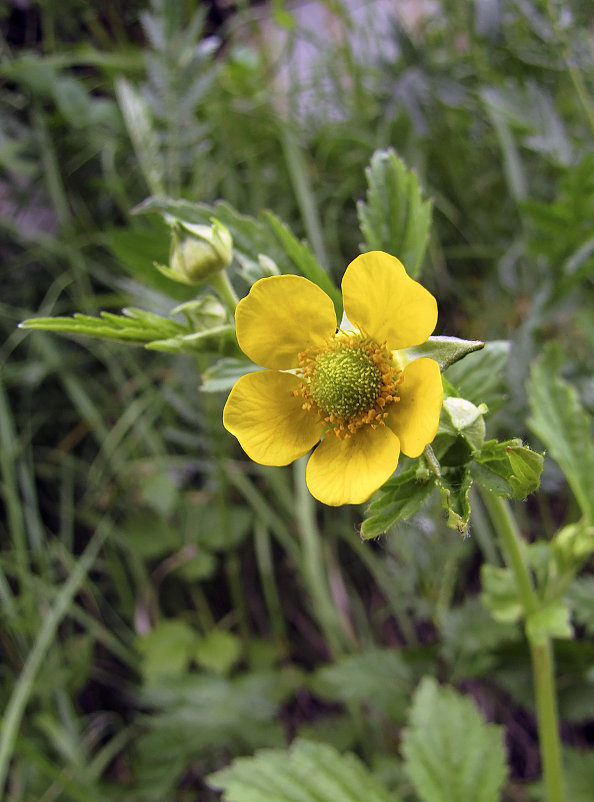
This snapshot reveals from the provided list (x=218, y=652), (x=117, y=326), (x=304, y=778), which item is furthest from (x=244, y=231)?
(x=218, y=652)

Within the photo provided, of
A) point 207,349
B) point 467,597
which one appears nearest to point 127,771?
point 467,597

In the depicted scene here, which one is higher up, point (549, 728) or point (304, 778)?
point (549, 728)

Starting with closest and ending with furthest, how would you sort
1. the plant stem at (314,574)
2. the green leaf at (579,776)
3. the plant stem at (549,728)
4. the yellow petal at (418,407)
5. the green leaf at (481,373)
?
1. the yellow petal at (418,407)
2. the green leaf at (481,373)
3. the plant stem at (549,728)
4. the green leaf at (579,776)
5. the plant stem at (314,574)

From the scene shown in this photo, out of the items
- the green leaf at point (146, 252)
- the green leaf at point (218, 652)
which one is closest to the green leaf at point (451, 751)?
the green leaf at point (218, 652)

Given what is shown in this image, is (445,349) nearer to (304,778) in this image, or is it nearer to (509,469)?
(509,469)

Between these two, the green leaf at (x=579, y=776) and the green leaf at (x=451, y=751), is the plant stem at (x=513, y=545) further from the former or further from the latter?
the green leaf at (x=579, y=776)

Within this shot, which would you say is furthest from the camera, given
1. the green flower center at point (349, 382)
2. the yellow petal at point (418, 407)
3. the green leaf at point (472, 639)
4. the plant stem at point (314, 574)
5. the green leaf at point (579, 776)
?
the plant stem at point (314, 574)


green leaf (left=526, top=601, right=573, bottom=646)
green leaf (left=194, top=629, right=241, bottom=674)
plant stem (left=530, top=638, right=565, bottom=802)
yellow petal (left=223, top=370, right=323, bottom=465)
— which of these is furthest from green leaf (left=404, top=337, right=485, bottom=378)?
green leaf (left=194, top=629, right=241, bottom=674)
